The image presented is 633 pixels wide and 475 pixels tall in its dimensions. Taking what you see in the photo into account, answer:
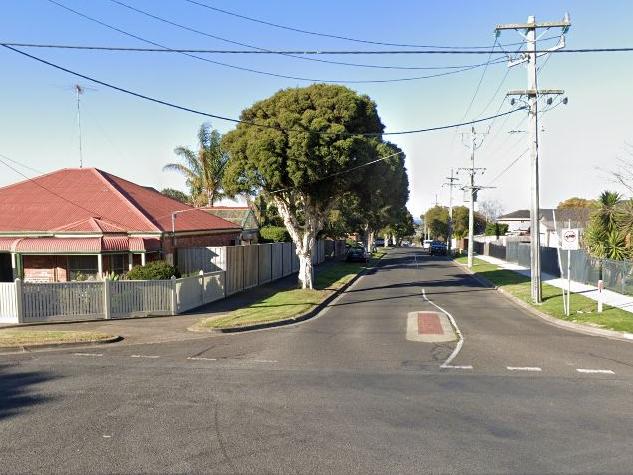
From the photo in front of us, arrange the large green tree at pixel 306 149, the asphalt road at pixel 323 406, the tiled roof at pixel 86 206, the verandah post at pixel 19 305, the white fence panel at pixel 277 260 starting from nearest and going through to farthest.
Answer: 1. the asphalt road at pixel 323 406
2. the verandah post at pixel 19 305
3. the tiled roof at pixel 86 206
4. the large green tree at pixel 306 149
5. the white fence panel at pixel 277 260

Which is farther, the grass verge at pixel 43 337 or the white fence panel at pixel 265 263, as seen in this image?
the white fence panel at pixel 265 263

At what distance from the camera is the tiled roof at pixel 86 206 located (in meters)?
23.7

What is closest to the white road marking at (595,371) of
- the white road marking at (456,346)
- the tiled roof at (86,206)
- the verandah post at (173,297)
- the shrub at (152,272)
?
the white road marking at (456,346)

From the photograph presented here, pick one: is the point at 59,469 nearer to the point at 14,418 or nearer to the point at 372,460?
the point at 14,418

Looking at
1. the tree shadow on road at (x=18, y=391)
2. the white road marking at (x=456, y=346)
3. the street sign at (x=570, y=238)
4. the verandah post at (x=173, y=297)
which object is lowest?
the white road marking at (x=456, y=346)

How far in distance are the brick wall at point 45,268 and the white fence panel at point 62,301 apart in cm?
514

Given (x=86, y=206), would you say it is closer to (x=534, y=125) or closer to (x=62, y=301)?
(x=62, y=301)

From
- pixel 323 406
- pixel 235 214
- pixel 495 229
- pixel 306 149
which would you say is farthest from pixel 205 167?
pixel 495 229

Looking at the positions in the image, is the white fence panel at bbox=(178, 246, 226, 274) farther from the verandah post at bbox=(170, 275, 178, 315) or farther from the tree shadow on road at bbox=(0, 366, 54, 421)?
the tree shadow on road at bbox=(0, 366, 54, 421)

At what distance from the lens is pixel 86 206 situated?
25.8 meters

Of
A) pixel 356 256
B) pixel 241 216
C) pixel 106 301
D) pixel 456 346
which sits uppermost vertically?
pixel 241 216

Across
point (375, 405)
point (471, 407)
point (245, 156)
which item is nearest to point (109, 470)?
point (375, 405)

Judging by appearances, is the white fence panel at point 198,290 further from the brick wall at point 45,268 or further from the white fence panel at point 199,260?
the brick wall at point 45,268

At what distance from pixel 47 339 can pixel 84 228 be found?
950 centimetres
